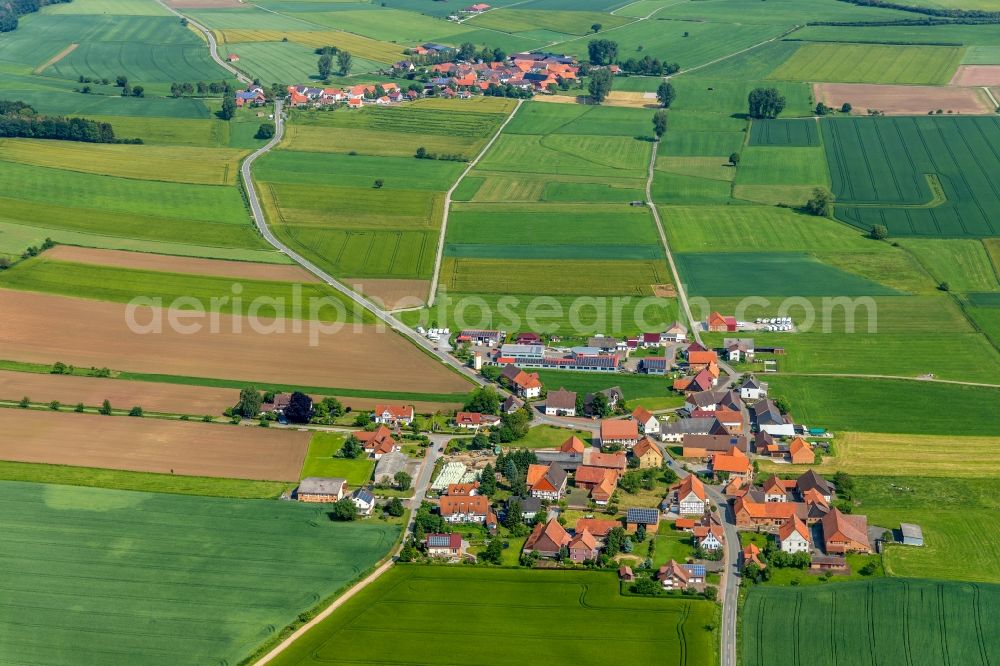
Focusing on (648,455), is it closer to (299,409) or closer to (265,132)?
(299,409)

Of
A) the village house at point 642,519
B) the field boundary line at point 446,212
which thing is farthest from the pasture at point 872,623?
the field boundary line at point 446,212

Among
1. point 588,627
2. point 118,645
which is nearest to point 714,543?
point 588,627

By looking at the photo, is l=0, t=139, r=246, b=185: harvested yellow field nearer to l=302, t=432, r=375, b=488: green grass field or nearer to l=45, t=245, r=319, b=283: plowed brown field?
l=45, t=245, r=319, b=283: plowed brown field

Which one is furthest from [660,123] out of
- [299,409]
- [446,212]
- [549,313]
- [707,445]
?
[299,409]

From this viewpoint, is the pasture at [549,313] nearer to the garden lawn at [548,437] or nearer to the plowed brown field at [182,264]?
the plowed brown field at [182,264]

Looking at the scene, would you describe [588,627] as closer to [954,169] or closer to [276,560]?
[276,560]

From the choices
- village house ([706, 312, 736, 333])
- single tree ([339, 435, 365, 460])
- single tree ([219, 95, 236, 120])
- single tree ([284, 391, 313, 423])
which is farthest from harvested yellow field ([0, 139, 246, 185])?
single tree ([339, 435, 365, 460])
